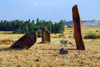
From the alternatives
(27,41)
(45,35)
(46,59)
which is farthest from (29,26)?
(46,59)

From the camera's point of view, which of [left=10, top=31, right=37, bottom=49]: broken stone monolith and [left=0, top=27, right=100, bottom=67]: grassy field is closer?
[left=0, top=27, right=100, bottom=67]: grassy field

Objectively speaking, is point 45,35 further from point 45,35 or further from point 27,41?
point 27,41

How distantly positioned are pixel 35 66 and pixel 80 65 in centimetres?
186

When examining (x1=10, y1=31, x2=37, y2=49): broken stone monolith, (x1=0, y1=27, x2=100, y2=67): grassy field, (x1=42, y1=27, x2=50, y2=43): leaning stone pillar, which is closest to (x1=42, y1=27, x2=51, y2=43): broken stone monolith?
(x1=42, y1=27, x2=50, y2=43): leaning stone pillar

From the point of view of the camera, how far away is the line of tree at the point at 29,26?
49.7m

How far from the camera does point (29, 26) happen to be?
52.0 meters

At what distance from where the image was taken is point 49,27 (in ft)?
162

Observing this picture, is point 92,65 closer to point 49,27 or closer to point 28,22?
point 49,27

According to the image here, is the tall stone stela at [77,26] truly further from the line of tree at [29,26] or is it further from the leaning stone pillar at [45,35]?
the line of tree at [29,26]

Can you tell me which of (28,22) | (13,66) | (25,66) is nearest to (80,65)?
(25,66)

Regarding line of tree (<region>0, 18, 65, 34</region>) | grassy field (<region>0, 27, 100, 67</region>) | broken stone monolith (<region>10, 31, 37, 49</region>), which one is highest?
line of tree (<region>0, 18, 65, 34</region>)

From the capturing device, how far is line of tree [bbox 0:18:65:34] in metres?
49.7

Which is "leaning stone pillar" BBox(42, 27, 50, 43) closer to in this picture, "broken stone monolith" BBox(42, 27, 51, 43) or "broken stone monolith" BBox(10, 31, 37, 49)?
"broken stone monolith" BBox(42, 27, 51, 43)

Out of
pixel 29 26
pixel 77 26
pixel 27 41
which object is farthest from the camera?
pixel 29 26
